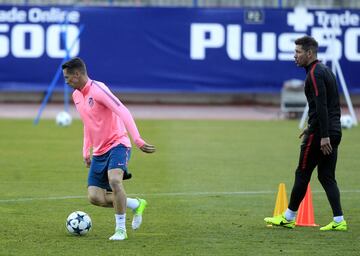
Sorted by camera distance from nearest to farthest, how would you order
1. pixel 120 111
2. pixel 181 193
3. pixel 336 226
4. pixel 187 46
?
1. pixel 120 111
2. pixel 336 226
3. pixel 181 193
4. pixel 187 46

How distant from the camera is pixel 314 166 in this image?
32.7 ft

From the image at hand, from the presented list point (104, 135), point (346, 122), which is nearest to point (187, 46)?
point (346, 122)

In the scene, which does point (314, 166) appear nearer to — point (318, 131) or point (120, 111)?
point (318, 131)

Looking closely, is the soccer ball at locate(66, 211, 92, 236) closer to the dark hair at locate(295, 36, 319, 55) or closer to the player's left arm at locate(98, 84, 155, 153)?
the player's left arm at locate(98, 84, 155, 153)

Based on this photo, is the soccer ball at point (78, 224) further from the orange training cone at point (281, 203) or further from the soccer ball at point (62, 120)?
the soccer ball at point (62, 120)

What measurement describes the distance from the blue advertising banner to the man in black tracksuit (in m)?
17.9

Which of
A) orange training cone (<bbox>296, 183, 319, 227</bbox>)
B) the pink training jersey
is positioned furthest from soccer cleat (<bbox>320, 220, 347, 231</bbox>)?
the pink training jersey

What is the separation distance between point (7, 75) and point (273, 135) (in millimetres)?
9660

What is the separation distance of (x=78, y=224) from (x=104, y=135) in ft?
3.10

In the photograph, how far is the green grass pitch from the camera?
9039 mm

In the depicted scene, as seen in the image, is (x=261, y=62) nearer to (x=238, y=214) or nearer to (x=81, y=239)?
(x=238, y=214)

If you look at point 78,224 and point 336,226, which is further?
point 336,226

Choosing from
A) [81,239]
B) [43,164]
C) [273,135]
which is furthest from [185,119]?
[81,239]

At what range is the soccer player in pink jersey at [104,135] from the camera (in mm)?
9180
